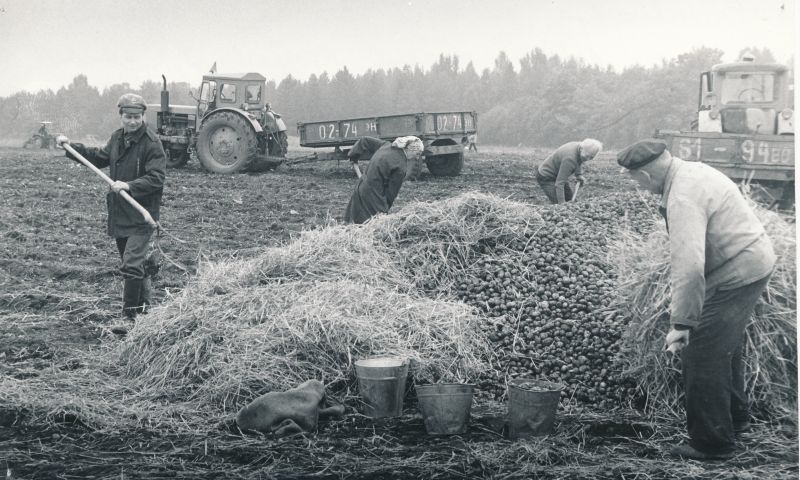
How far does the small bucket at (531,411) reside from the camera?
3.37 metres

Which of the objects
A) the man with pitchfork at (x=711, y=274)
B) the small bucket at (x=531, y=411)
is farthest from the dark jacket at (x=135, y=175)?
the man with pitchfork at (x=711, y=274)

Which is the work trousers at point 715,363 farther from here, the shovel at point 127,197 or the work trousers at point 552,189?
the work trousers at point 552,189

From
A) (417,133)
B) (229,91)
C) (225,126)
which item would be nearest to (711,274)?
(417,133)

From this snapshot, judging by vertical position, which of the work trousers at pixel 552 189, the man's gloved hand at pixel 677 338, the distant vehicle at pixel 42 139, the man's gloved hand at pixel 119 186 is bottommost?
the man's gloved hand at pixel 677 338

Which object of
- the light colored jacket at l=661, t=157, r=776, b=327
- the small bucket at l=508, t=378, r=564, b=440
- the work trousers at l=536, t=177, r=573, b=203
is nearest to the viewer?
the light colored jacket at l=661, t=157, r=776, b=327

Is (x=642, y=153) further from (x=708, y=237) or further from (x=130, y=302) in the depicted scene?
(x=130, y=302)

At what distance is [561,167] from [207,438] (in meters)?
5.41

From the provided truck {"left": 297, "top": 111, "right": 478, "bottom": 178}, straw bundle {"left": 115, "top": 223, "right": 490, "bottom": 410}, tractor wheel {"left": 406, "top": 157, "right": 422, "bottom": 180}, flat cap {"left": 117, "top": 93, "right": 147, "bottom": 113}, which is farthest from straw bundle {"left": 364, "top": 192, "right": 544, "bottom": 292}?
truck {"left": 297, "top": 111, "right": 478, "bottom": 178}

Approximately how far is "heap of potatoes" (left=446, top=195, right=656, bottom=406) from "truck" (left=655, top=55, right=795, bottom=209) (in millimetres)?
2019

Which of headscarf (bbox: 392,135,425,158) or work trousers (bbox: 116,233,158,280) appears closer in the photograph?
work trousers (bbox: 116,233,158,280)

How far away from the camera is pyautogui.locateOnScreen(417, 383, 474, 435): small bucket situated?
3.48m

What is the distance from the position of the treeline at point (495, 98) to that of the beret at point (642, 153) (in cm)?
654

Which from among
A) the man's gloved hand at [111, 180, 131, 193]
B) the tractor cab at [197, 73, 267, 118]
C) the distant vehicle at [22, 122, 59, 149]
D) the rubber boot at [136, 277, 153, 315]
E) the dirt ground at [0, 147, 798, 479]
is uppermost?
the tractor cab at [197, 73, 267, 118]

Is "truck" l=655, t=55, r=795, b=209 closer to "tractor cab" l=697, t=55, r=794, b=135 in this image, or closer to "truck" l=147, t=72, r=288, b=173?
"tractor cab" l=697, t=55, r=794, b=135
